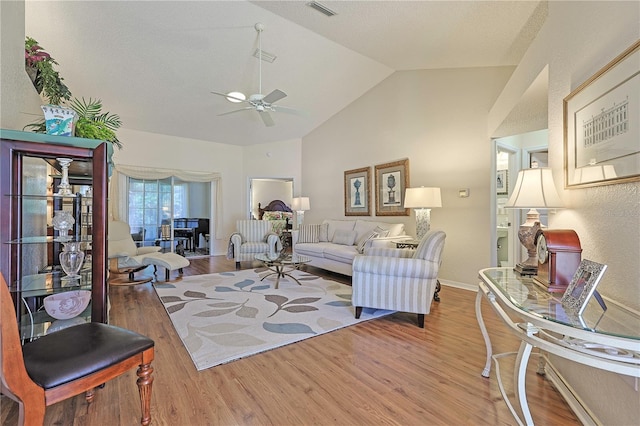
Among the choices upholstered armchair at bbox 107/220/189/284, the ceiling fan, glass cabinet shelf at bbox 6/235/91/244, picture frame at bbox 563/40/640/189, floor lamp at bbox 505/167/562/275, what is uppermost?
the ceiling fan

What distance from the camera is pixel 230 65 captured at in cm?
440

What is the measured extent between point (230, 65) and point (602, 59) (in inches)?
170

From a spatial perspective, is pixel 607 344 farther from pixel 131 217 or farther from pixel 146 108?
pixel 131 217

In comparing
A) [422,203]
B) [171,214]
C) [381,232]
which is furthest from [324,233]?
[171,214]

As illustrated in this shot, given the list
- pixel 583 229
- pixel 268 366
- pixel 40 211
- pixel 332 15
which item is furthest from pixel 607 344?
pixel 332 15

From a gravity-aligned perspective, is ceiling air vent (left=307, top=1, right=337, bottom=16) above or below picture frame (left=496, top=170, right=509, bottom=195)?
above

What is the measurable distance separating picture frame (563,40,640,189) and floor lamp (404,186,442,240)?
2.28 meters

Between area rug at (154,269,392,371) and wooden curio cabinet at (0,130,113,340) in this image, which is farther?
area rug at (154,269,392,371)

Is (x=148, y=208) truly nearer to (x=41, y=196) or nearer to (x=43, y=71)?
(x=43, y=71)

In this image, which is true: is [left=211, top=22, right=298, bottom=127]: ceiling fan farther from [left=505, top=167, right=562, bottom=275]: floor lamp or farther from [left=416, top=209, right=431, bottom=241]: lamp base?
[left=505, top=167, right=562, bottom=275]: floor lamp

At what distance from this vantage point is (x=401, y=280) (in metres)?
2.84

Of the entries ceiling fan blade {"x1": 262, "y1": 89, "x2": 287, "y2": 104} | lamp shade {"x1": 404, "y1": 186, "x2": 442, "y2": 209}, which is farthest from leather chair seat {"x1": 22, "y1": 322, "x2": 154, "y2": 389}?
lamp shade {"x1": 404, "y1": 186, "x2": 442, "y2": 209}

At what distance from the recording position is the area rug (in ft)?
7.95

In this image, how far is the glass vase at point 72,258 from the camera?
178 centimetres
